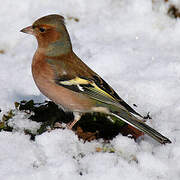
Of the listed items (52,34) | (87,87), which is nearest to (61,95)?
(87,87)

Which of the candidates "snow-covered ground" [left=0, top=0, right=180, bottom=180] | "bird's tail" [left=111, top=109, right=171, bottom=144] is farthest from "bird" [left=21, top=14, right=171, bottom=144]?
"snow-covered ground" [left=0, top=0, right=180, bottom=180]

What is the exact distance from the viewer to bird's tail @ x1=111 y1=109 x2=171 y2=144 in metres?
3.83

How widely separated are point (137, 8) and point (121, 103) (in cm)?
309

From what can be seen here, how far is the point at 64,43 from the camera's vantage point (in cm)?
447

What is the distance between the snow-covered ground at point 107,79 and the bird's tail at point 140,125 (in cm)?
8

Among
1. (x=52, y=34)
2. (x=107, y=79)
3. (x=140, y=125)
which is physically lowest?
(x=107, y=79)

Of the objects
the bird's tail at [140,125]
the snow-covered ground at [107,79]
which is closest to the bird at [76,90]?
the bird's tail at [140,125]

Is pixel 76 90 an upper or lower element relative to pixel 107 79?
upper

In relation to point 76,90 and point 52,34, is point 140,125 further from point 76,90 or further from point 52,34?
point 52,34

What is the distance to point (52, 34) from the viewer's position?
446 cm

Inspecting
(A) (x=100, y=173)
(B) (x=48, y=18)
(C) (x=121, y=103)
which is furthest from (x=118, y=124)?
(B) (x=48, y=18)

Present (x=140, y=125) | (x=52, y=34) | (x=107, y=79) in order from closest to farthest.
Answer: (x=140, y=125)
(x=52, y=34)
(x=107, y=79)

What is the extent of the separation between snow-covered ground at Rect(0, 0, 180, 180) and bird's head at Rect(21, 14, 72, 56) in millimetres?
794

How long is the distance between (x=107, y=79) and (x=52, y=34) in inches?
45.7
